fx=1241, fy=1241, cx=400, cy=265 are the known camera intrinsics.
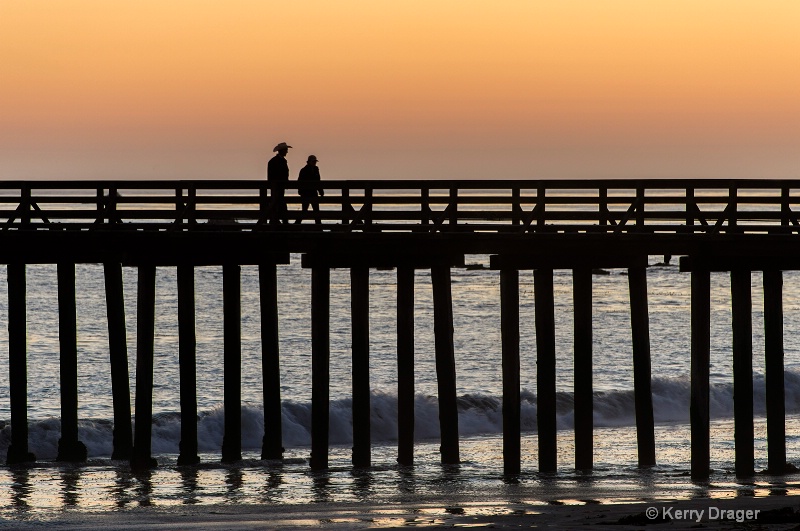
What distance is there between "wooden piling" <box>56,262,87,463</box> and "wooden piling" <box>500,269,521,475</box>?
7.50m

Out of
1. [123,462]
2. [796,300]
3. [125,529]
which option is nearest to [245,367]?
[123,462]

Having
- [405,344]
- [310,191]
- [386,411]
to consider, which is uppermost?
[310,191]

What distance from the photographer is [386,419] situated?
31.4m

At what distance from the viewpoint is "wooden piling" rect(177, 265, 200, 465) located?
2038 cm

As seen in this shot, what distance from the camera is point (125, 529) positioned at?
44.2ft

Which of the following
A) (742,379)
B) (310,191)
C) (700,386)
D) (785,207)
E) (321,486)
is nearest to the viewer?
(321,486)

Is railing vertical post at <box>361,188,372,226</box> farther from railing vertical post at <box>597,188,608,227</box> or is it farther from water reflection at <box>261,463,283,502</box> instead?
water reflection at <box>261,463,283,502</box>

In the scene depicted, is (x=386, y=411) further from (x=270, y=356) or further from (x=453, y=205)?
(x=453, y=205)

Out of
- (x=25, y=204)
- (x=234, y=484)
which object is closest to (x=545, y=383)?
(x=234, y=484)

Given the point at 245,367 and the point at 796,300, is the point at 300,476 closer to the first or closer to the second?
the point at 245,367

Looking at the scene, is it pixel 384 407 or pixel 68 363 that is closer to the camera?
A: pixel 68 363

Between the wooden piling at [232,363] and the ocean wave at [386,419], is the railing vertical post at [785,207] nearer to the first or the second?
the wooden piling at [232,363]

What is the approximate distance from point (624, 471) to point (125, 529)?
9.19 meters

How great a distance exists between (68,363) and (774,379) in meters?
11.8
